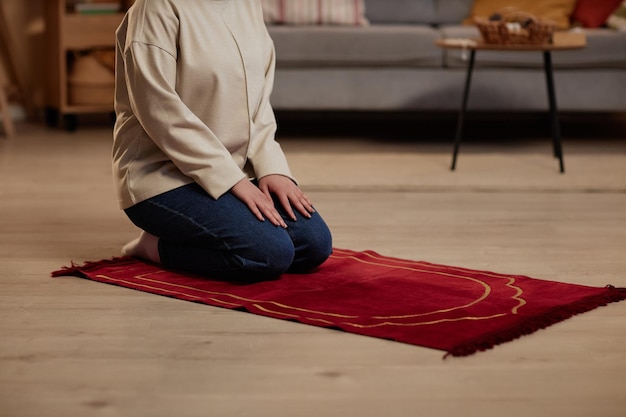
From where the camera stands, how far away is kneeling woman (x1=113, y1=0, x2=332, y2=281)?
2006mm

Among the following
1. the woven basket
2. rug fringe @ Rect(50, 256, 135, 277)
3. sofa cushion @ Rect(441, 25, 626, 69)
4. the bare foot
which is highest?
the woven basket

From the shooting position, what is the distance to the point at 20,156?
152 inches

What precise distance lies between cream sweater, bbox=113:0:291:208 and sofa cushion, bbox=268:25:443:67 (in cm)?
189

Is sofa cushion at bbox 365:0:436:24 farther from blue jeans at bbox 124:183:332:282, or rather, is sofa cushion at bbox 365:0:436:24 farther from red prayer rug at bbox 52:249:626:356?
blue jeans at bbox 124:183:332:282

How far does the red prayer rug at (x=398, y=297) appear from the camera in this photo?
1767 millimetres

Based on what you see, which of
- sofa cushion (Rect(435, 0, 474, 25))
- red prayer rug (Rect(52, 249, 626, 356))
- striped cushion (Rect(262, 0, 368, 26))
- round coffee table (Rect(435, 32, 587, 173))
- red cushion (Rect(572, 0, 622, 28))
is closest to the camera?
red prayer rug (Rect(52, 249, 626, 356))

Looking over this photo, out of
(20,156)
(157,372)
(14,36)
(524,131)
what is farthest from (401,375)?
(14,36)

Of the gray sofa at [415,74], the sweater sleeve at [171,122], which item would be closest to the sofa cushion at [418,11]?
the gray sofa at [415,74]

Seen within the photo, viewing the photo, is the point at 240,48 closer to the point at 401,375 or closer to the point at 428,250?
the point at 428,250

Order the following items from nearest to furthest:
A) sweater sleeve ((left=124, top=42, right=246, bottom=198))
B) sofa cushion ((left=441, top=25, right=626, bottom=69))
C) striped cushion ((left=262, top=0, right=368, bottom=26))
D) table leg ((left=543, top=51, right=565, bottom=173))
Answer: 1. sweater sleeve ((left=124, top=42, right=246, bottom=198))
2. table leg ((left=543, top=51, right=565, bottom=173))
3. sofa cushion ((left=441, top=25, right=626, bottom=69))
4. striped cushion ((left=262, top=0, right=368, bottom=26))

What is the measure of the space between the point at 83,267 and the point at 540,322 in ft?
3.21

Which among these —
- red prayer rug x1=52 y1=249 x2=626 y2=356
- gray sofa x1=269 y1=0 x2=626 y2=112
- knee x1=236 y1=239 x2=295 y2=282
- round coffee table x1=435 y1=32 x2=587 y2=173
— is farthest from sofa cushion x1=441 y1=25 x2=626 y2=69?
knee x1=236 y1=239 x2=295 y2=282

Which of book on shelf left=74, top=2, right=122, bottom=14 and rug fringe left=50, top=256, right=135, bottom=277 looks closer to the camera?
rug fringe left=50, top=256, right=135, bottom=277

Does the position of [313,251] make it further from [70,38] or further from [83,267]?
[70,38]
